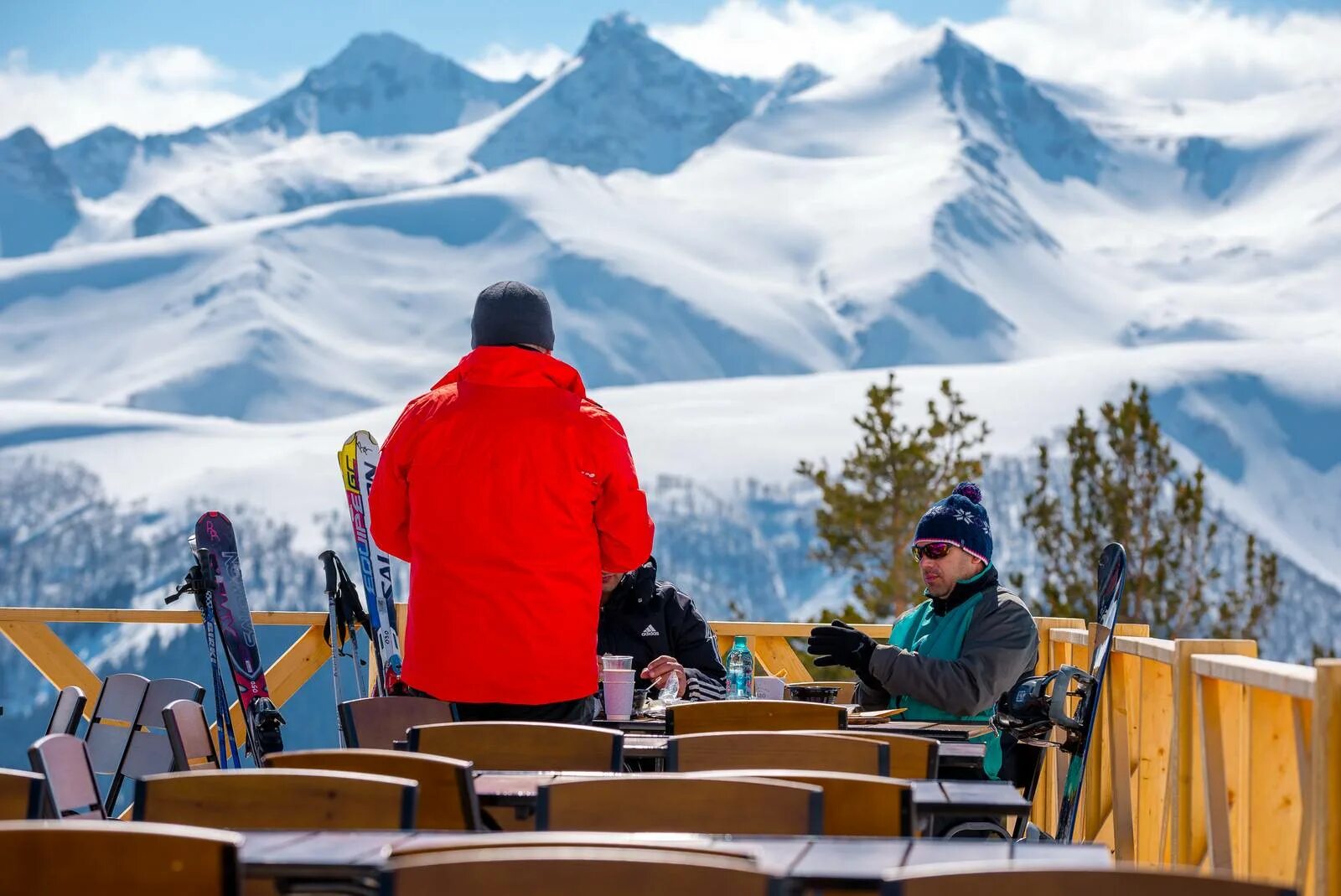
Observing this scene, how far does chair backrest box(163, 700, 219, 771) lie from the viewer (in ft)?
10.3

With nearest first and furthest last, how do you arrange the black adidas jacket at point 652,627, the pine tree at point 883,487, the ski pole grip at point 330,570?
the black adidas jacket at point 652,627
the ski pole grip at point 330,570
the pine tree at point 883,487

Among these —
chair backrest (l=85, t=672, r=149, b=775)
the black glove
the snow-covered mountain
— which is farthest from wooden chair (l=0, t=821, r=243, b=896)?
the snow-covered mountain

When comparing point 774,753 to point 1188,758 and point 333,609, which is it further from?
point 333,609

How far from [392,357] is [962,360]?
65964 mm

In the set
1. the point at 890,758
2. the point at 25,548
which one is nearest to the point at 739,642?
the point at 890,758

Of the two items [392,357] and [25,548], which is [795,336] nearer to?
[392,357]

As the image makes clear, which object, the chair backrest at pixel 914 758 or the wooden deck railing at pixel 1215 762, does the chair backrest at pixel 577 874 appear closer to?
the wooden deck railing at pixel 1215 762

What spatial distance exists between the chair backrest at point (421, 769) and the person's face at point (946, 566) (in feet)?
6.42

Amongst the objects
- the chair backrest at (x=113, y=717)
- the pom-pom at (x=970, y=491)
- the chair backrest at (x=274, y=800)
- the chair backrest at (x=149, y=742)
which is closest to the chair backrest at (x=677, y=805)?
the chair backrest at (x=274, y=800)

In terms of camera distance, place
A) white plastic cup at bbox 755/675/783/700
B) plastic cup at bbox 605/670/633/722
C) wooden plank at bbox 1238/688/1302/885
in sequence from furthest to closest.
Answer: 1. white plastic cup at bbox 755/675/783/700
2. plastic cup at bbox 605/670/633/722
3. wooden plank at bbox 1238/688/1302/885

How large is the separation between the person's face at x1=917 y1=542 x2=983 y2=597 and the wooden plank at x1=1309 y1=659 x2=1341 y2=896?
184 centimetres

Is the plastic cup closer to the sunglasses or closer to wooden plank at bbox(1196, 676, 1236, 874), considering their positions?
the sunglasses

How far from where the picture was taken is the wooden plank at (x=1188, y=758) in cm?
301

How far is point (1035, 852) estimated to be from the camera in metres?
1.83
